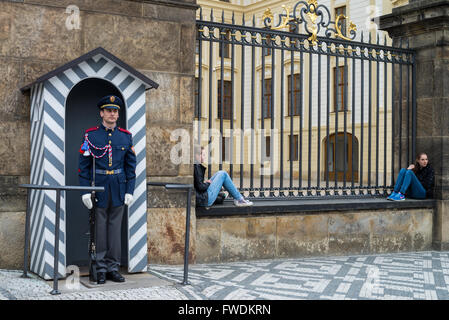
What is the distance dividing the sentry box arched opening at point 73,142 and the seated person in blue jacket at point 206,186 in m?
1.18

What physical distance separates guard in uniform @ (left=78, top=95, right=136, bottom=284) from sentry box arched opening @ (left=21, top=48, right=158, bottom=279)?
34cm

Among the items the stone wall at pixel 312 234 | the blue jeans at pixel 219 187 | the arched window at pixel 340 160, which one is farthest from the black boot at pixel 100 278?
the arched window at pixel 340 160

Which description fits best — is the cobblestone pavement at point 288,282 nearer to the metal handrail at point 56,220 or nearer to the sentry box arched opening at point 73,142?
the metal handrail at point 56,220

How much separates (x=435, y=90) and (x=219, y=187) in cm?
434

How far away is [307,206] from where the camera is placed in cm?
845

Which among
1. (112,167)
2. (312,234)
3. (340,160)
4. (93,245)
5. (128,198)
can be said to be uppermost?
(340,160)

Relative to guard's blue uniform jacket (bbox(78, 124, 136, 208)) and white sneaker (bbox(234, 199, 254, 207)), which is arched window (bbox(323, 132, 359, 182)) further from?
guard's blue uniform jacket (bbox(78, 124, 136, 208))

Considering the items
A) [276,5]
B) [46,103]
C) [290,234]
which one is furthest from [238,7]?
[46,103]

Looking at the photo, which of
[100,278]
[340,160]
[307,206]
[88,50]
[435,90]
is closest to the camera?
[100,278]

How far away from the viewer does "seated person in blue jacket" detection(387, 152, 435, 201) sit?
959 cm

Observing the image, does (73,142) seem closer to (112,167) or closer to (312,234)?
(112,167)

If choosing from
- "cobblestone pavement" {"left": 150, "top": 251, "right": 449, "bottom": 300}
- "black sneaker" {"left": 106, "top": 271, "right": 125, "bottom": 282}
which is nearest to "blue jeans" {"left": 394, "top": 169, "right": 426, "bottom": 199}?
"cobblestone pavement" {"left": 150, "top": 251, "right": 449, "bottom": 300}

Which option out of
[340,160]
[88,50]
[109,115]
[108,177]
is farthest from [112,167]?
[340,160]

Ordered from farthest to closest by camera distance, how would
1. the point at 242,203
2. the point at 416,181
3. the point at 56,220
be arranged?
the point at 416,181
the point at 242,203
the point at 56,220
